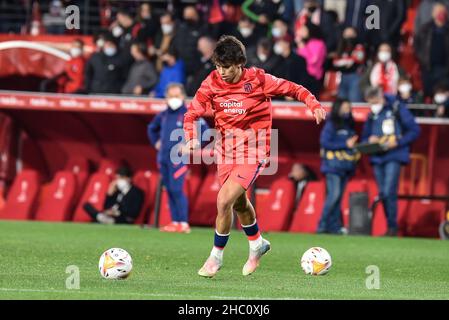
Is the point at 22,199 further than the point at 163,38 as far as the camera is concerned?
No

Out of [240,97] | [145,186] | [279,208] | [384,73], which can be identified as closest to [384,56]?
[384,73]

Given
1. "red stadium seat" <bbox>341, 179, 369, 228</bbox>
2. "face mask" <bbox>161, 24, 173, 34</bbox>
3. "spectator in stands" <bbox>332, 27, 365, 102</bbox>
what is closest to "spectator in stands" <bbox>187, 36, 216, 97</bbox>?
"face mask" <bbox>161, 24, 173, 34</bbox>

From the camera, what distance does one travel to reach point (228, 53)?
11.7m

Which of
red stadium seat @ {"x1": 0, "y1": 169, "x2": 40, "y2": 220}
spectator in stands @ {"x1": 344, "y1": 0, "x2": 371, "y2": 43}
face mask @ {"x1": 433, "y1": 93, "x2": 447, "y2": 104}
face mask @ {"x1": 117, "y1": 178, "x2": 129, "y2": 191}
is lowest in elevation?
red stadium seat @ {"x1": 0, "y1": 169, "x2": 40, "y2": 220}

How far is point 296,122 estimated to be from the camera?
22266mm

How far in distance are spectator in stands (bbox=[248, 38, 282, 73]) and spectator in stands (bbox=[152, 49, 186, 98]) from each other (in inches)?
49.7

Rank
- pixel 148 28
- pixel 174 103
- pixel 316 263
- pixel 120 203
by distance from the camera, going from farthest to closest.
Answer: pixel 148 28 < pixel 120 203 < pixel 174 103 < pixel 316 263

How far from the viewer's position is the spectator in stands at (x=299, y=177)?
73.6 ft

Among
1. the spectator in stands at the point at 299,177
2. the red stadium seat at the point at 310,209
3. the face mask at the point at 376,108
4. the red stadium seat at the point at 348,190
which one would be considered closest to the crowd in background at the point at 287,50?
the face mask at the point at 376,108

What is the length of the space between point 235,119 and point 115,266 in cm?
198

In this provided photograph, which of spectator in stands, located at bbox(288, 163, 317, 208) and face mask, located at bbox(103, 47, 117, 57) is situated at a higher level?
face mask, located at bbox(103, 47, 117, 57)

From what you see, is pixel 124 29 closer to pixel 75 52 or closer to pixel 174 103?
pixel 75 52

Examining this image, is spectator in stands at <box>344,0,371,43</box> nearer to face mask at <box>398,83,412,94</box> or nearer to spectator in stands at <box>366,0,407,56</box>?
spectator in stands at <box>366,0,407,56</box>

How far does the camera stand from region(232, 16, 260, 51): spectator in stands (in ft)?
76.4
